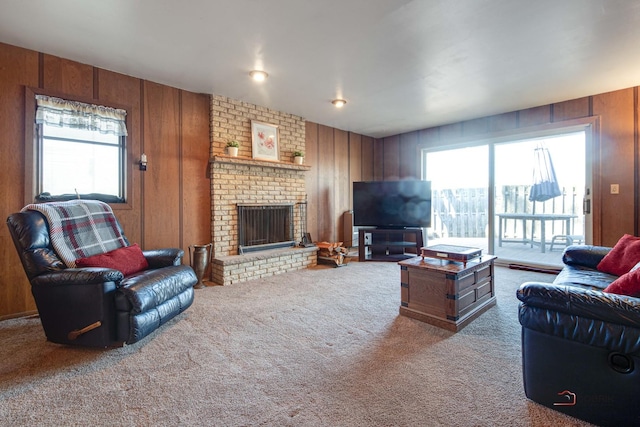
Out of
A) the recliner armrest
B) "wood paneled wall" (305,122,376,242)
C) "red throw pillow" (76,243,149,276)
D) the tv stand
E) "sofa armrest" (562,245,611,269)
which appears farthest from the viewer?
"wood paneled wall" (305,122,376,242)

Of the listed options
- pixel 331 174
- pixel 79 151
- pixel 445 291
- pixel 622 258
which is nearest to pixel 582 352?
pixel 445 291

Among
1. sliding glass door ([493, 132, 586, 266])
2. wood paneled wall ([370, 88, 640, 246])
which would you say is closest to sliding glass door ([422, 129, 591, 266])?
sliding glass door ([493, 132, 586, 266])

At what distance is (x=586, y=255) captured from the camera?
2.65m

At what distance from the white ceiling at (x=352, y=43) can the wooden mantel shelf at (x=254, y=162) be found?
2.73 ft

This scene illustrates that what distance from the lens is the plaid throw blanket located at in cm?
232

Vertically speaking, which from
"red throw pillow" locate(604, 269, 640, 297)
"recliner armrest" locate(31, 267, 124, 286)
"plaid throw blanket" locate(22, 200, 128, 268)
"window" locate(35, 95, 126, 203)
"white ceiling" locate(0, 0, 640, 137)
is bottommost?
"recliner armrest" locate(31, 267, 124, 286)

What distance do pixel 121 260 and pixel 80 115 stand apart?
1649 mm

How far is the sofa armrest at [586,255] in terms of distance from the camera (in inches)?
102

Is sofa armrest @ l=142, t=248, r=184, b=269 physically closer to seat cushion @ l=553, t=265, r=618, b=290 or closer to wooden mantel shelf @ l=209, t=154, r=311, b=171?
wooden mantel shelf @ l=209, t=154, r=311, b=171

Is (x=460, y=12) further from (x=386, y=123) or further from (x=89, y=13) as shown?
(x=386, y=123)

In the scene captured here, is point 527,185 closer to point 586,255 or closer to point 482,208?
point 482,208

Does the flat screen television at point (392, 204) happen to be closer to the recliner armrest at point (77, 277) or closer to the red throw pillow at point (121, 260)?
the red throw pillow at point (121, 260)

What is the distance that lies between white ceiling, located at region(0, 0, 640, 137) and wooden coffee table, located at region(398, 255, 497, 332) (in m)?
1.95

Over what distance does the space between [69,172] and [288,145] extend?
2778 millimetres
